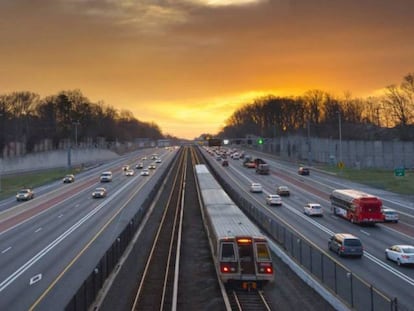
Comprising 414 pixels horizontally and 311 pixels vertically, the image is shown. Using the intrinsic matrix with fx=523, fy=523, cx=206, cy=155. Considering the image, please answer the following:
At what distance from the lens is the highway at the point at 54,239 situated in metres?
24.7

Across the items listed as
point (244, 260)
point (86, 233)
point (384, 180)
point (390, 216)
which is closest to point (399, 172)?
point (384, 180)

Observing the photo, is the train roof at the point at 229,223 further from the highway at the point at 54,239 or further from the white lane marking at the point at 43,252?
the white lane marking at the point at 43,252

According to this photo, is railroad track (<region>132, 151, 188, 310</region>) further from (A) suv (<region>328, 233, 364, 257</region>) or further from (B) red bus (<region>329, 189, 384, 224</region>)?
(B) red bus (<region>329, 189, 384, 224</region>)

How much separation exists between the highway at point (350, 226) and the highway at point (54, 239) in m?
14.7

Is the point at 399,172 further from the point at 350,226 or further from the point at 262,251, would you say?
the point at 262,251

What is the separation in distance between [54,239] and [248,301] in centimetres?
2126

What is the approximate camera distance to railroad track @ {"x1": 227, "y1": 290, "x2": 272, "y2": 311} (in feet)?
69.4

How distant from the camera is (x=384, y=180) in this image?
270ft

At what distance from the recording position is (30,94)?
189 m

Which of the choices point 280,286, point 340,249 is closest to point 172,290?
point 280,286

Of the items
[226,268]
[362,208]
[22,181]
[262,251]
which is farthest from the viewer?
[22,181]

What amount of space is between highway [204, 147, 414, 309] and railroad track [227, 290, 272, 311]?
5.92 m

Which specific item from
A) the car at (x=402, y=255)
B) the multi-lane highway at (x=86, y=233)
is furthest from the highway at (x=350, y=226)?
the car at (x=402, y=255)

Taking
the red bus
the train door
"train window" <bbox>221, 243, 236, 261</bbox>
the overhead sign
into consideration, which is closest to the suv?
the train door
